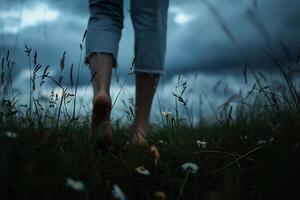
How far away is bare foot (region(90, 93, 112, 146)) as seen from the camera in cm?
187

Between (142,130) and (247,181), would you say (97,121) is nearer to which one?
(142,130)

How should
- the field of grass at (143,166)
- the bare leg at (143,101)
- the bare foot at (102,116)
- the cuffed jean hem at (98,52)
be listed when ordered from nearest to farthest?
the field of grass at (143,166) < the bare foot at (102,116) < the cuffed jean hem at (98,52) < the bare leg at (143,101)

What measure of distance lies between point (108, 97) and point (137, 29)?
0.42m

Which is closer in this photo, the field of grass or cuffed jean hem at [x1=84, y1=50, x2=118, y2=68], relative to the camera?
the field of grass

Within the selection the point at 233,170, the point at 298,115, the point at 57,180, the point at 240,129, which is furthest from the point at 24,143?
the point at 240,129

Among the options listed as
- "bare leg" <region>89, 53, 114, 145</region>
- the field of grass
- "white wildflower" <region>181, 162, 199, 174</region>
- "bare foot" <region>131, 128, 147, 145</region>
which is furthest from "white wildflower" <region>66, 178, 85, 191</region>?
"bare foot" <region>131, 128, 147, 145</region>

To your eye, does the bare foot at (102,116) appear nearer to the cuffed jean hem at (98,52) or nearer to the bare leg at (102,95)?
Answer: the bare leg at (102,95)

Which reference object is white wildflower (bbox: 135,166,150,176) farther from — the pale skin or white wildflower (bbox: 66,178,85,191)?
white wildflower (bbox: 66,178,85,191)

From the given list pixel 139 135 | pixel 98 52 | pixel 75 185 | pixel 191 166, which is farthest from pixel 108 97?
pixel 75 185

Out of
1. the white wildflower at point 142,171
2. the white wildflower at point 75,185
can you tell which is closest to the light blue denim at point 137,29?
the white wildflower at point 142,171

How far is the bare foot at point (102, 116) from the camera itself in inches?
73.8

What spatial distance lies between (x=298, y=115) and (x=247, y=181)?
468 millimetres

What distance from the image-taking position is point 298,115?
6.55 ft

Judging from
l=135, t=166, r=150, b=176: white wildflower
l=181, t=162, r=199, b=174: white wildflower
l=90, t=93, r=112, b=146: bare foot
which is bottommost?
l=135, t=166, r=150, b=176: white wildflower
